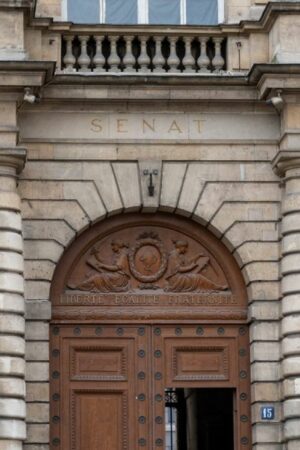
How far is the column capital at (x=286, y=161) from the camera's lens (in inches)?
757

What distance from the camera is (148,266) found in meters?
19.9

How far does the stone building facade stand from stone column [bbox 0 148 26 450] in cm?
9

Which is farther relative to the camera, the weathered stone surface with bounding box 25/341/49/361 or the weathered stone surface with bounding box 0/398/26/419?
the weathered stone surface with bounding box 25/341/49/361

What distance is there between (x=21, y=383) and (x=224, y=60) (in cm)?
524

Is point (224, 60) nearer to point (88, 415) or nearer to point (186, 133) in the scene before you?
point (186, 133)

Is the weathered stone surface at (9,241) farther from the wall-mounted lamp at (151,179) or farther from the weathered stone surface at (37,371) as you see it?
the wall-mounted lamp at (151,179)

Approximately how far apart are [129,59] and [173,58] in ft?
1.96

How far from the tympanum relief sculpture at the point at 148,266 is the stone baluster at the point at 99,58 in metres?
2.24

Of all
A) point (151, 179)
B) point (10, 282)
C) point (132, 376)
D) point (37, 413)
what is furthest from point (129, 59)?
point (37, 413)

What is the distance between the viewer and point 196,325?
65.0ft

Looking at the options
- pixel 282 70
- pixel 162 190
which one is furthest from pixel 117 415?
pixel 282 70

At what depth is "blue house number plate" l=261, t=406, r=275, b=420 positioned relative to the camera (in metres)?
19.2

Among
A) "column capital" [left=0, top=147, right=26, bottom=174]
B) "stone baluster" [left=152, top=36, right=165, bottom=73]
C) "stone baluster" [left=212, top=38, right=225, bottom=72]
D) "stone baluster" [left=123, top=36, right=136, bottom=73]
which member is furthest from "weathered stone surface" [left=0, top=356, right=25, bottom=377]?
"stone baluster" [left=212, top=38, right=225, bottom=72]

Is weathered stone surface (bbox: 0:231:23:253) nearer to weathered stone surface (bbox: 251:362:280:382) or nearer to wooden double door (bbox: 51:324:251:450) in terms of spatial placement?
wooden double door (bbox: 51:324:251:450)
